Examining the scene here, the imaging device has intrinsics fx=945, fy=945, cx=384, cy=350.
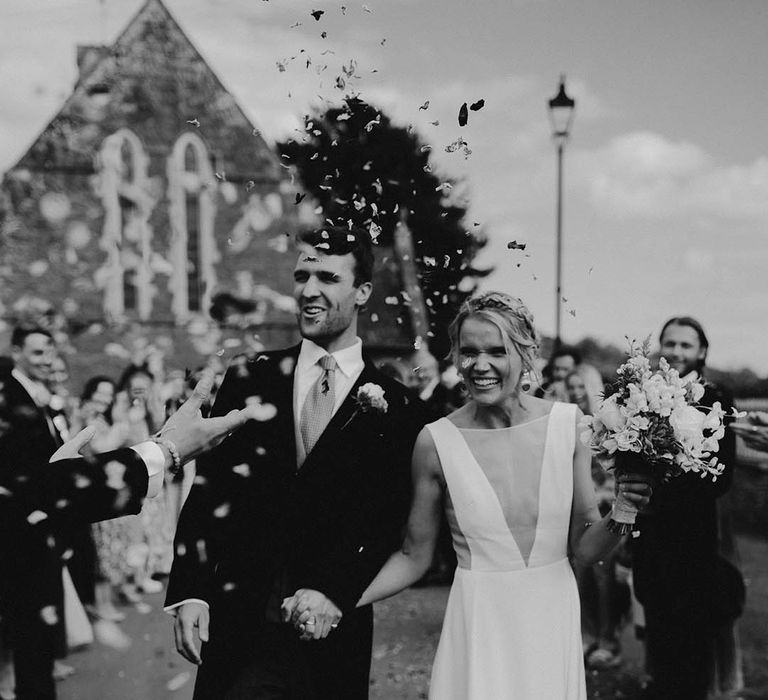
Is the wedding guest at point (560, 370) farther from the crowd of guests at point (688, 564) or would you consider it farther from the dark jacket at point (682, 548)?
the dark jacket at point (682, 548)

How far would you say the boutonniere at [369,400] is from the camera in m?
3.26

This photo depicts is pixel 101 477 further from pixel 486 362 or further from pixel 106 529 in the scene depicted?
pixel 106 529

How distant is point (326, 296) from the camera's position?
11.2 feet

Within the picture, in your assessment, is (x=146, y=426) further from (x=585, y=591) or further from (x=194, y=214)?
(x=194, y=214)

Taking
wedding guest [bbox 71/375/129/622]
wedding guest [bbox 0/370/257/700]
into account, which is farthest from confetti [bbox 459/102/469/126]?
wedding guest [bbox 71/375/129/622]

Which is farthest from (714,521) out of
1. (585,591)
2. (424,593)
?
(424,593)

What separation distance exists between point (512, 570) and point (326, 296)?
45.6 inches

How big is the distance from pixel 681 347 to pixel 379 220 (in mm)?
2038

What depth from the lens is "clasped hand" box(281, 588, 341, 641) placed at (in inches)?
118

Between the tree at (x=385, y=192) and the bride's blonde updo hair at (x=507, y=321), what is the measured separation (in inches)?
18.9

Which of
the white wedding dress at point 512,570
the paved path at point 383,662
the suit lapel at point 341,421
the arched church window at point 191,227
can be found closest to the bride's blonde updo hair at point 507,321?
the white wedding dress at point 512,570

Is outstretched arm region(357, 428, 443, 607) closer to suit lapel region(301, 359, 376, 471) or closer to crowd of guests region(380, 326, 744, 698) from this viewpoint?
suit lapel region(301, 359, 376, 471)

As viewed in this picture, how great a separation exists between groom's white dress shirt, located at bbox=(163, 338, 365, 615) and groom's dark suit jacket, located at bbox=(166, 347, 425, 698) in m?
0.03

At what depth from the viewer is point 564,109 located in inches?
494
